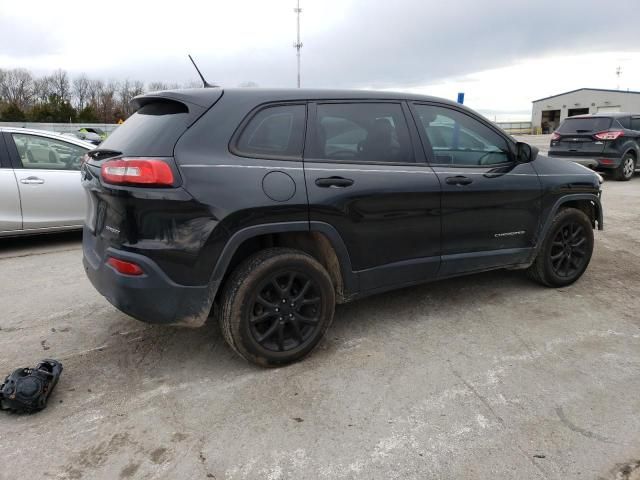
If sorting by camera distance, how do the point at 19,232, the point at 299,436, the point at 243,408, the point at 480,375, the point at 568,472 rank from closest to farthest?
1. the point at 568,472
2. the point at 299,436
3. the point at 243,408
4. the point at 480,375
5. the point at 19,232

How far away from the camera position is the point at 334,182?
325 centimetres

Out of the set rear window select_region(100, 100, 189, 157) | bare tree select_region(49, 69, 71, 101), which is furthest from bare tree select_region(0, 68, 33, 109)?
rear window select_region(100, 100, 189, 157)

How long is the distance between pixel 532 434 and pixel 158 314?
2.18 metres

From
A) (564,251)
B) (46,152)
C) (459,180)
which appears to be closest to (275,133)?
(459,180)

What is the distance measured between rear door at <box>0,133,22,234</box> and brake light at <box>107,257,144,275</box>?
399 centimetres

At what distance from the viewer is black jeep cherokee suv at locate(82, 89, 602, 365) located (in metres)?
2.87

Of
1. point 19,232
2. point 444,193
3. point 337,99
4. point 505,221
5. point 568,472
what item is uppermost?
point 337,99

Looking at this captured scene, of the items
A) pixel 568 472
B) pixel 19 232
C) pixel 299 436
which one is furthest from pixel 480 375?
pixel 19 232

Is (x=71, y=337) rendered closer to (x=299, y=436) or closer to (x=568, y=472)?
(x=299, y=436)

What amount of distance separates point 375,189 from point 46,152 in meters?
4.95

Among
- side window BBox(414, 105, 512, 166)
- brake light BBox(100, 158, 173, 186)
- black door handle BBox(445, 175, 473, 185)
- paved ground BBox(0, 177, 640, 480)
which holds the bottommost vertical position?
paved ground BBox(0, 177, 640, 480)

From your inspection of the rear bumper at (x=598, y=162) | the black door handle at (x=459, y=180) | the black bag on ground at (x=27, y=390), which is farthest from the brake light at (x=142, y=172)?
the rear bumper at (x=598, y=162)

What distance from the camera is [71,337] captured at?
3.74 metres

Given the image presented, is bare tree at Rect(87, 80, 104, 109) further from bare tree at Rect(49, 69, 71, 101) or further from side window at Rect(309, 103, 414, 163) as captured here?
side window at Rect(309, 103, 414, 163)
